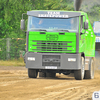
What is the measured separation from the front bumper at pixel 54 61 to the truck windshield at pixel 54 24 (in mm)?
1124

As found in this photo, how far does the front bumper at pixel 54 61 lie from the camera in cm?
1471

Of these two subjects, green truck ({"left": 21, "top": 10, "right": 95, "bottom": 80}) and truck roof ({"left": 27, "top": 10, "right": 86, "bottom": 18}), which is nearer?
green truck ({"left": 21, "top": 10, "right": 95, "bottom": 80})

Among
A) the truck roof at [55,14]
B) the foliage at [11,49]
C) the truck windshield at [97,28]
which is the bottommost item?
the foliage at [11,49]

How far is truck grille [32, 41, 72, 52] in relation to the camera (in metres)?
14.6

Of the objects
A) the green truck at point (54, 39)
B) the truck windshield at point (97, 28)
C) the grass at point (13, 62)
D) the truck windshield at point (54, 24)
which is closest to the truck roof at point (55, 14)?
the green truck at point (54, 39)

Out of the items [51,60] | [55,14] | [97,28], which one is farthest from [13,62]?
[55,14]

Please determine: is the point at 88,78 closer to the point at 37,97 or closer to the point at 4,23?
the point at 37,97

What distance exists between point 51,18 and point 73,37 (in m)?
1.26

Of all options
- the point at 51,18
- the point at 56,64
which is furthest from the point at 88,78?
the point at 51,18

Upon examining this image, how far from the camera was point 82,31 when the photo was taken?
15008mm

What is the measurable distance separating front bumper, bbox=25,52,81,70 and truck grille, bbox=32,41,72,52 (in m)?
0.26

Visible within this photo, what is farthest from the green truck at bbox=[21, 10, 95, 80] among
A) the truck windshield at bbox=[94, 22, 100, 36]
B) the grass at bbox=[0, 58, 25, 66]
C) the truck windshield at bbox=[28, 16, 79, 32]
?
the grass at bbox=[0, 58, 25, 66]

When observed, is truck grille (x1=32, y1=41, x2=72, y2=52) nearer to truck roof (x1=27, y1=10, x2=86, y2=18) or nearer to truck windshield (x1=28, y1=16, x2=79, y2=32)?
truck windshield (x1=28, y1=16, x2=79, y2=32)

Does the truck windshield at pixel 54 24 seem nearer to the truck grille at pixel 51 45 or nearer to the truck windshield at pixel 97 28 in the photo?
the truck grille at pixel 51 45
